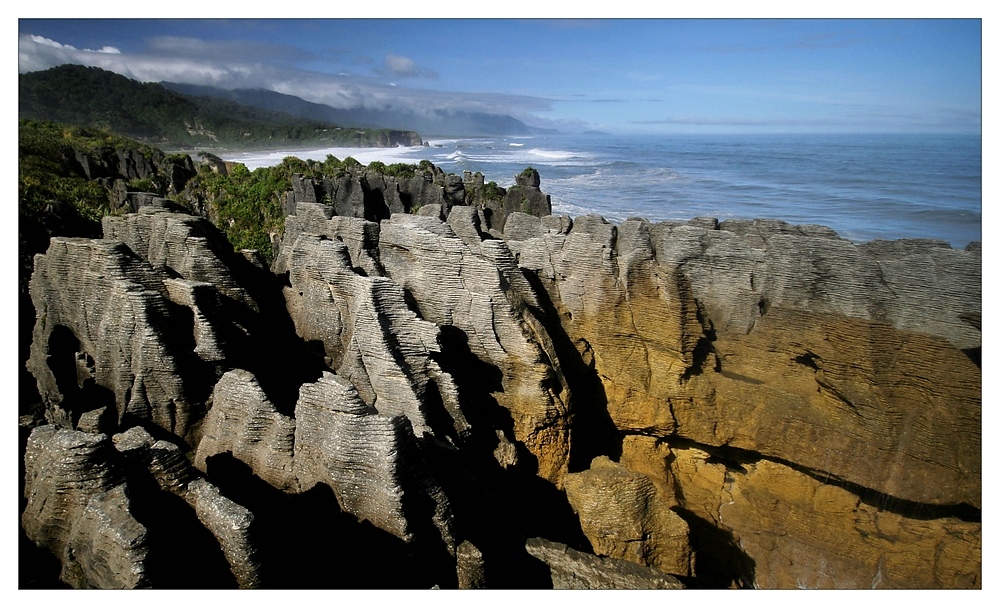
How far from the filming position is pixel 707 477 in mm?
8602

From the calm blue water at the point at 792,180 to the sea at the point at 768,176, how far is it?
29 mm

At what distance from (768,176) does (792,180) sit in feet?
7.30

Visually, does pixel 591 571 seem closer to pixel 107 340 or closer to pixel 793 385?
pixel 793 385

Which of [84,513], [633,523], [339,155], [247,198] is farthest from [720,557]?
[339,155]

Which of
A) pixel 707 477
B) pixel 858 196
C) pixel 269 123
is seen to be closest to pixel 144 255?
pixel 707 477

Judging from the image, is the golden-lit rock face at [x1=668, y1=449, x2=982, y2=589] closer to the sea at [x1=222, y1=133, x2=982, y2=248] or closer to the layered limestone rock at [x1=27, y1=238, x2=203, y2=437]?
the sea at [x1=222, y1=133, x2=982, y2=248]

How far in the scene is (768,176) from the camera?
60.0 feet

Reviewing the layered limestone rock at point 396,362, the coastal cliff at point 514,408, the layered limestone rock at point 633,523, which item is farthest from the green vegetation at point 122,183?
the layered limestone rock at point 633,523

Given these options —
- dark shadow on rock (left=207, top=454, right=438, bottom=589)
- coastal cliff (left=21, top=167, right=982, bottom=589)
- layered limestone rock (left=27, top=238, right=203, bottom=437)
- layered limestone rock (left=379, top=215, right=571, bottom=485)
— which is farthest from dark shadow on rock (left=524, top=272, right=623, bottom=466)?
layered limestone rock (left=27, top=238, right=203, bottom=437)

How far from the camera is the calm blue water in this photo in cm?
748

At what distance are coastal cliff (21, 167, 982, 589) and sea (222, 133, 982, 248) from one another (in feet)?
3.63

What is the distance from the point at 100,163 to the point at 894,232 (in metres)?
29.4

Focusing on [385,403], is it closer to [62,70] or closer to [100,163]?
[62,70]

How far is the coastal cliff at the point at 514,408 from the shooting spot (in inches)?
215
